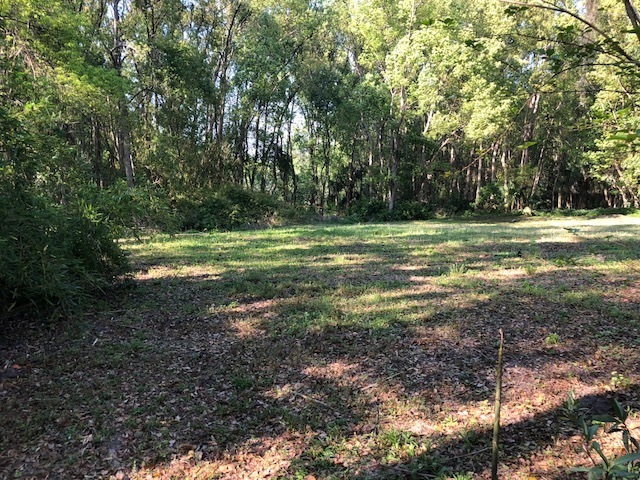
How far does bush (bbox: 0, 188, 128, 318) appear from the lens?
13.1 ft

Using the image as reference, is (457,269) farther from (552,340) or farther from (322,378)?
(322,378)

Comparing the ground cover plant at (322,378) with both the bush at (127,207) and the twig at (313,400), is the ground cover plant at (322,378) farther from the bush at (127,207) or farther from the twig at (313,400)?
the bush at (127,207)

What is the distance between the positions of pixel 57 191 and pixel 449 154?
3052 cm

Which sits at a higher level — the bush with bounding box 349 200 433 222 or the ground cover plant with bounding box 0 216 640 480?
the bush with bounding box 349 200 433 222

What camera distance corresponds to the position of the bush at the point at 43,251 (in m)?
4.00

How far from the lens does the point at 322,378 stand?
4031mm

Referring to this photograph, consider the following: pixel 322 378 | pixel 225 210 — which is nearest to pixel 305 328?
pixel 322 378

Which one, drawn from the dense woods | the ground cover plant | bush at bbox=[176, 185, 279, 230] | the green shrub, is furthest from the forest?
the green shrub

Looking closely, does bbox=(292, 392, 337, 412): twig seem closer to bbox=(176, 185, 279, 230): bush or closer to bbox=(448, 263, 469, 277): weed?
bbox=(448, 263, 469, 277): weed

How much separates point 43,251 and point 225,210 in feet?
58.0

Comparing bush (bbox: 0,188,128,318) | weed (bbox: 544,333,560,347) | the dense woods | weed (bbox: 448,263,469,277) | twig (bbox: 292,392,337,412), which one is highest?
the dense woods

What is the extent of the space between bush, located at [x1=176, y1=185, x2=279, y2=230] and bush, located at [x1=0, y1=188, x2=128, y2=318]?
1457 cm

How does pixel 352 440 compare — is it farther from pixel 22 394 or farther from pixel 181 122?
pixel 181 122

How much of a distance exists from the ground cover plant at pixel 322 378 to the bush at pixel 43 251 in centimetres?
49
